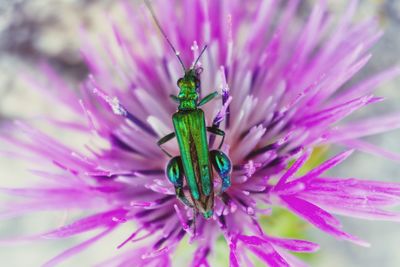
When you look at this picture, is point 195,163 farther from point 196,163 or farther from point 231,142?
point 231,142

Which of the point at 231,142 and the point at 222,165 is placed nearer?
the point at 222,165

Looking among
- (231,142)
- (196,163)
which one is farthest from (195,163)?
(231,142)

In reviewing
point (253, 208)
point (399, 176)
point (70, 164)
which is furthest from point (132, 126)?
point (399, 176)

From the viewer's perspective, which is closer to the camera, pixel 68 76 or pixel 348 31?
pixel 348 31

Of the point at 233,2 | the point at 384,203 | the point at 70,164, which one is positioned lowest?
the point at 384,203

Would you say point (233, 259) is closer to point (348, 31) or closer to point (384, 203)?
point (384, 203)

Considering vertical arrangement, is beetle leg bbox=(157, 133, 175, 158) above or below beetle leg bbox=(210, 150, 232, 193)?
above
